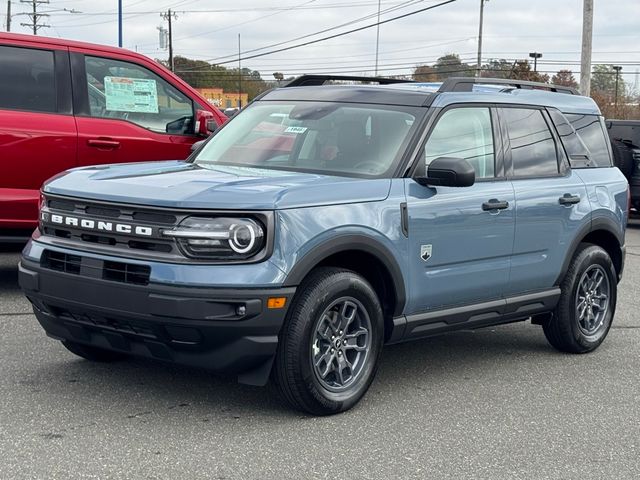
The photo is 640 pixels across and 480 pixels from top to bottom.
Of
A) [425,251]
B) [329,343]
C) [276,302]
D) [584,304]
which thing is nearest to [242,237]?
[276,302]

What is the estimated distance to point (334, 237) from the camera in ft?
17.2

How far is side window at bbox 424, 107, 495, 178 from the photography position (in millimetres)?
6129

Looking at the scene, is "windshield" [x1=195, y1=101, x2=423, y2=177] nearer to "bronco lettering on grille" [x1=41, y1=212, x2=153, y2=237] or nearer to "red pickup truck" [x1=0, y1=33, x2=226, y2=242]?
"bronco lettering on grille" [x1=41, y1=212, x2=153, y2=237]

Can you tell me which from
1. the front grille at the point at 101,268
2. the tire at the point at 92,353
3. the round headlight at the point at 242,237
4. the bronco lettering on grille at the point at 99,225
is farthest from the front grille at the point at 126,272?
the tire at the point at 92,353

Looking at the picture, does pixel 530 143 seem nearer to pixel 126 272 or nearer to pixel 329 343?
pixel 329 343

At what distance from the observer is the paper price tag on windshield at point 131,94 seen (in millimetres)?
8875

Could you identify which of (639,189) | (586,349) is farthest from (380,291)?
(639,189)

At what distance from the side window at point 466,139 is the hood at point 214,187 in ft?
1.92

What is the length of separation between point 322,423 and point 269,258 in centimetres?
96

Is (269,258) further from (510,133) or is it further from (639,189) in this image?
(639,189)

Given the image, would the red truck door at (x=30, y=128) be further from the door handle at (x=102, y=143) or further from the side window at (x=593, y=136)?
the side window at (x=593, y=136)

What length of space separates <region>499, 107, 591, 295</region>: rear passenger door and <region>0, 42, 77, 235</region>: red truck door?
3.78 m

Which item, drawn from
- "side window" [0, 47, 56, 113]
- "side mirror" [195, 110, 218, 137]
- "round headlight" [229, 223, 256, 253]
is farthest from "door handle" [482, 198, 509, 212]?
"side window" [0, 47, 56, 113]

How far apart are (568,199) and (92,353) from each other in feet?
10.8
